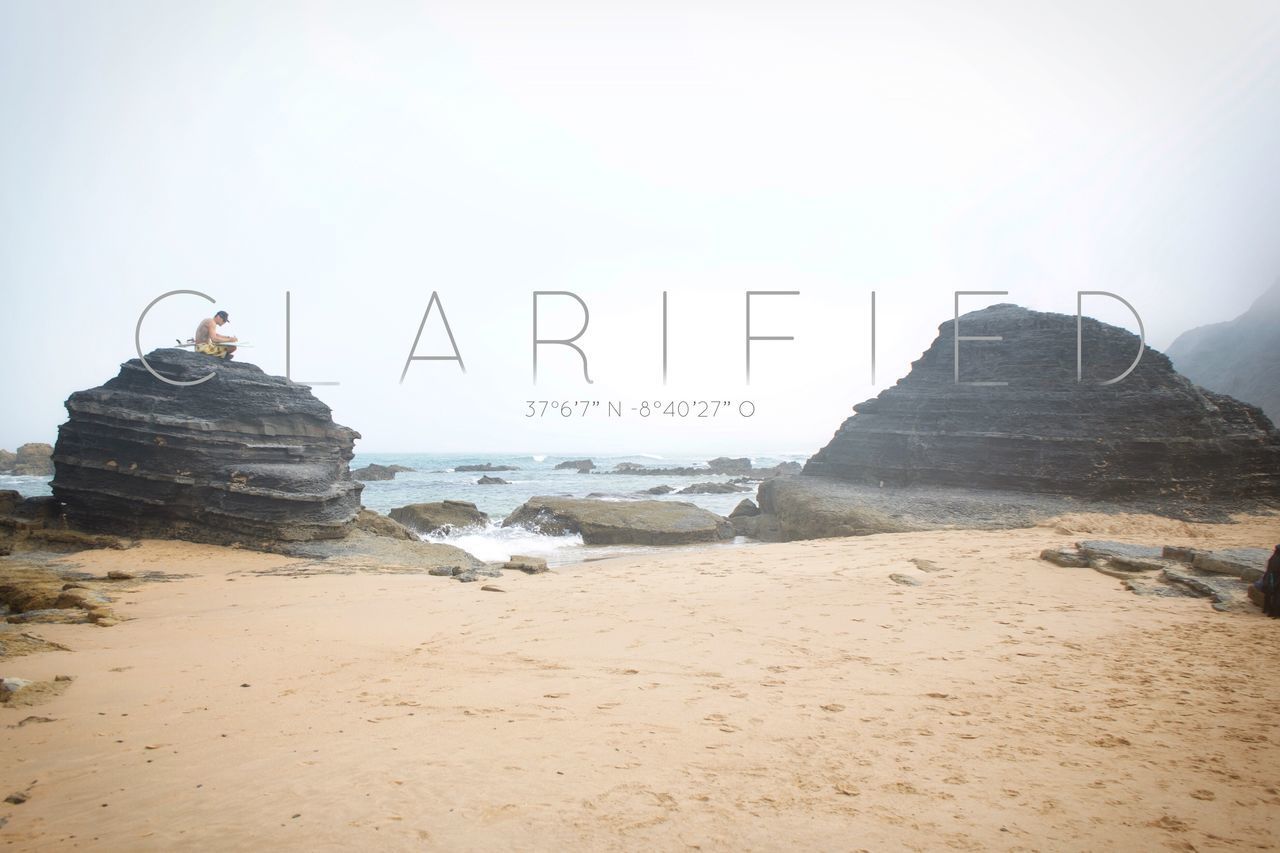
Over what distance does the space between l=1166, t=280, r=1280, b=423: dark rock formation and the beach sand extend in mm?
39064

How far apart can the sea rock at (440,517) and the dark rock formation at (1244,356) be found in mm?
39605

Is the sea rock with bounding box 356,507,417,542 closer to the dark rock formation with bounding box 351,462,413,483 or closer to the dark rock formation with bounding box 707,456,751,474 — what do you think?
the dark rock formation with bounding box 351,462,413,483

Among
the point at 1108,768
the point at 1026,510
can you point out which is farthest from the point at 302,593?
the point at 1026,510

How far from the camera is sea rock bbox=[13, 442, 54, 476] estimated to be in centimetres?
4319

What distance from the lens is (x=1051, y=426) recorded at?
18.1 meters

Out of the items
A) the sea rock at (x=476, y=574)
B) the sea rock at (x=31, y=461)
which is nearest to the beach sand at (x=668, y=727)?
the sea rock at (x=476, y=574)

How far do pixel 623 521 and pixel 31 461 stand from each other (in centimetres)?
5170

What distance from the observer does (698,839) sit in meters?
2.44

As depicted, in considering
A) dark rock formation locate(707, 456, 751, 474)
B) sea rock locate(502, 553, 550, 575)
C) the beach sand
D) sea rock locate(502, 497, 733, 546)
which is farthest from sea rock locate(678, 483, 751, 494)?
the beach sand

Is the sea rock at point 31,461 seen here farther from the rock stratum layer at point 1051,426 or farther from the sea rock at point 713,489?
the rock stratum layer at point 1051,426

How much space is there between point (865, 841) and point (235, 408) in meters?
15.0

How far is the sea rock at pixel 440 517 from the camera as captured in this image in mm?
17827

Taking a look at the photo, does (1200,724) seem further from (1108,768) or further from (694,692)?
(694,692)

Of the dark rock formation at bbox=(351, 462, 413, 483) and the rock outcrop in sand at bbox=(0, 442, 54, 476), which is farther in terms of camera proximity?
the rock outcrop in sand at bbox=(0, 442, 54, 476)
